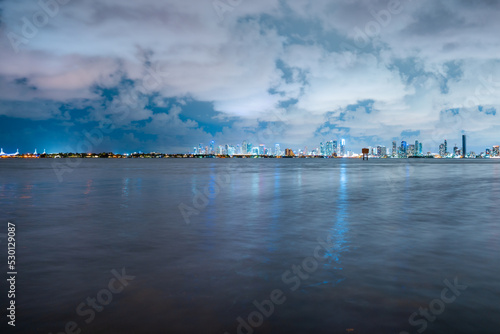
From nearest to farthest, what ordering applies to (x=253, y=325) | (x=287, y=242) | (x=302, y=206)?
(x=253, y=325) → (x=287, y=242) → (x=302, y=206)

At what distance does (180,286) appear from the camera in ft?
33.6

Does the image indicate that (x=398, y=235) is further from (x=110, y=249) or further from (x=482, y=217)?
(x=110, y=249)

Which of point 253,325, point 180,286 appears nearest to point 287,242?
point 180,286

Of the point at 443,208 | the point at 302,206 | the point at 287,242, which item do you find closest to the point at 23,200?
the point at 302,206

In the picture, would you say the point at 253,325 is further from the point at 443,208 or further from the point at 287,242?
the point at 443,208

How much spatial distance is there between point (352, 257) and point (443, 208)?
1834cm

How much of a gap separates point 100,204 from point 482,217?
28.8 metres

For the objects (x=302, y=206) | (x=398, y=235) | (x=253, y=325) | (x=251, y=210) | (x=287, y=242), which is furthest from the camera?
(x=302, y=206)

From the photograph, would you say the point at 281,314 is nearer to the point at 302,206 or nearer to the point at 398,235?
the point at 398,235

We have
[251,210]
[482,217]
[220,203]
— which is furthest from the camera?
[220,203]

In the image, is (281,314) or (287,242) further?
(287,242)

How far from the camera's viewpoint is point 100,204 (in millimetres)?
29828

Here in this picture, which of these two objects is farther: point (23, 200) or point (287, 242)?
point (23, 200)

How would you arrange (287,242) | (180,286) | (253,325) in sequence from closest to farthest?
Result: (253,325) < (180,286) < (287,242)
